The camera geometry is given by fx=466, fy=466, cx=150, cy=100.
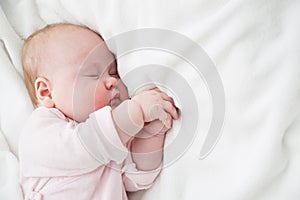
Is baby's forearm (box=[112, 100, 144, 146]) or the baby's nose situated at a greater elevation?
the baby's nose

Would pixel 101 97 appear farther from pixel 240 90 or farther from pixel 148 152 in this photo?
pixel 240 90

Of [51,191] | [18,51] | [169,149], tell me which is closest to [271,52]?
[169,149]

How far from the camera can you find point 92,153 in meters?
0.85

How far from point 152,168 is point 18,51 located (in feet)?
1.46

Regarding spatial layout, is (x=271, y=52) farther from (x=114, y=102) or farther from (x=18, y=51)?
(x=18, y=51)

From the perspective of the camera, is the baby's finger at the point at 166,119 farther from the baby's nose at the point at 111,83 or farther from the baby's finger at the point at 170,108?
the baby's nose at the point at 111,83

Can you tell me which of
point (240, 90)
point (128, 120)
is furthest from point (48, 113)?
point (240, 90)

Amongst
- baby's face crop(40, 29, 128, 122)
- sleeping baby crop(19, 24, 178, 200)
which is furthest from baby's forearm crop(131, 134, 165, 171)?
baby's face crop(40, 29, 128, 122)

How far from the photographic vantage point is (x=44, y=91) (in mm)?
959

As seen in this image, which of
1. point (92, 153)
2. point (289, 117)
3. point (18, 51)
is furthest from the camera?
point (18, 51)

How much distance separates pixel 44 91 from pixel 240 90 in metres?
0.41

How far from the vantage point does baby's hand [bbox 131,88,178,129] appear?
2.77 feet

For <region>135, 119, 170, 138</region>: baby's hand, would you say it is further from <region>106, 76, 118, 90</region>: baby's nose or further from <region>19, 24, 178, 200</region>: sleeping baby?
<region>106, 76, 118, 90</region>: baby's nose

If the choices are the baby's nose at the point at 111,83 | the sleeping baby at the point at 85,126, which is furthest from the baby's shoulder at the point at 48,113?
the baby's nose at the point at 111,83
